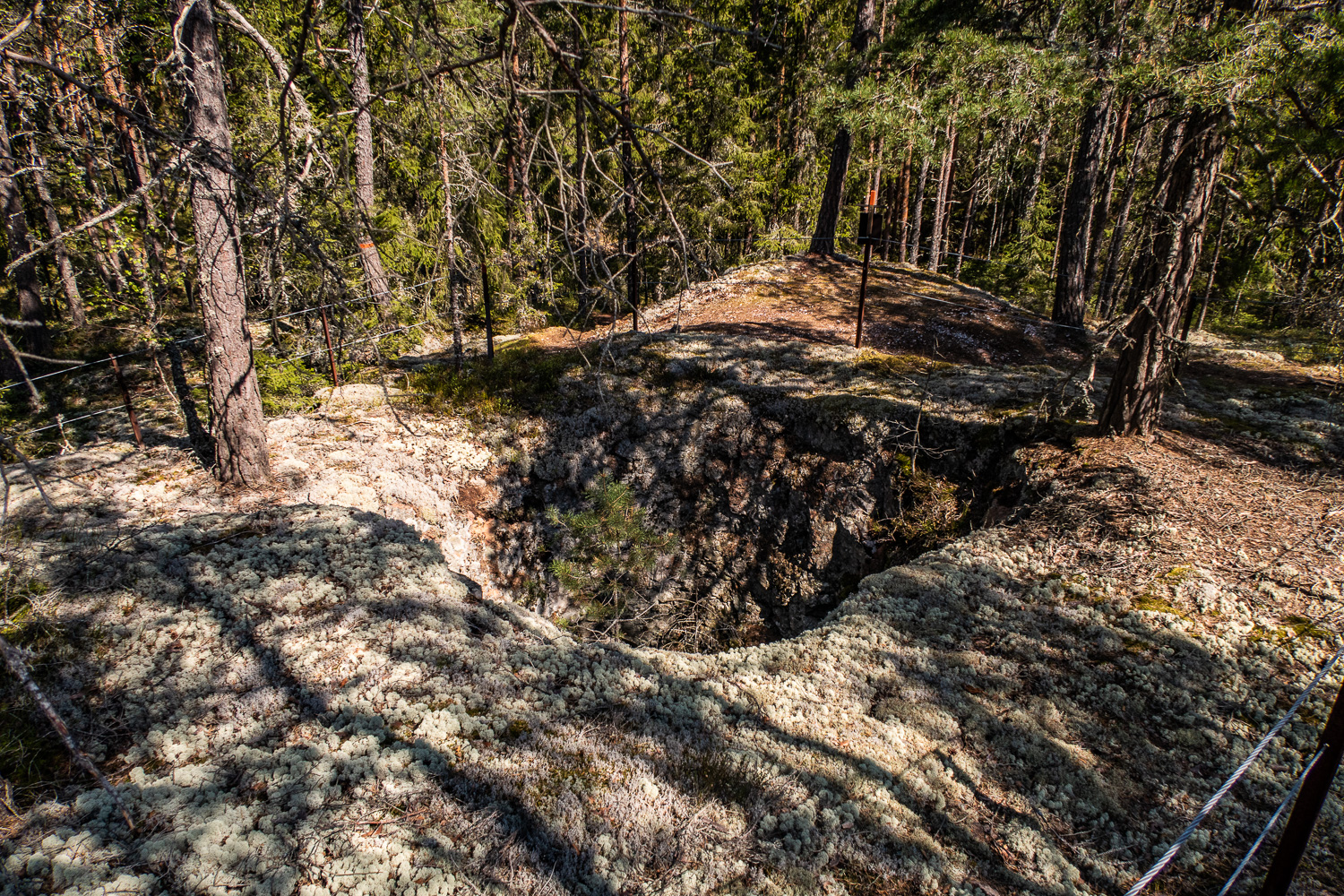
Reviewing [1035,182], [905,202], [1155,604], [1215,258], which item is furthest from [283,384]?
[1035,182]

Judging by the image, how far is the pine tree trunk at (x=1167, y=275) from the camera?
6547 millimetres

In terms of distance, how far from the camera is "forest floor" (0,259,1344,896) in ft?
11.4

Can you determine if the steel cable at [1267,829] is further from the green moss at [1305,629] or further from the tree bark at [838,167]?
the tree bark at [838,167]

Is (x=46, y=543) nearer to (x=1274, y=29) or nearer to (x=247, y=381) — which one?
(x=247, y=381)

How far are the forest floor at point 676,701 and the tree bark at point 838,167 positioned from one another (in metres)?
10.9

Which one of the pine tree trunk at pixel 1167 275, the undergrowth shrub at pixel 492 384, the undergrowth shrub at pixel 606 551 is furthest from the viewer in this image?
the undergrowth shrub at pixel 492 384

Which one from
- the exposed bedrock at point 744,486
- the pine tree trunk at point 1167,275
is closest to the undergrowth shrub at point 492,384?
the exposed bedrock at point 744,486

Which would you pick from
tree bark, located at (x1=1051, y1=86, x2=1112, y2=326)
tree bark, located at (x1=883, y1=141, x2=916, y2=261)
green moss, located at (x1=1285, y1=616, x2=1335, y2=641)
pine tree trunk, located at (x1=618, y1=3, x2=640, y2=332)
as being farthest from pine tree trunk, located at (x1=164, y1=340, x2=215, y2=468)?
tree bark, located at (x1=883, y1=141, x2=916, y2=261)

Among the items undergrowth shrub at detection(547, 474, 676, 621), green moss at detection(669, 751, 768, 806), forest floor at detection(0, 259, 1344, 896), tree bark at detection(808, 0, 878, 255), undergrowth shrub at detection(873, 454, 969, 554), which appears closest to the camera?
forest floor at detection(0, 259, 1344, 896)

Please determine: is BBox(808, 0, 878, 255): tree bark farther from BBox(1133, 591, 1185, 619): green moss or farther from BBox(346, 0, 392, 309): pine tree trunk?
BBox(1133, 591, 1185, 619): green moss

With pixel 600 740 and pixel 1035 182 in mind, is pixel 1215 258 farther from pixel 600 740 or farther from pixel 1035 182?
pixel 600 740

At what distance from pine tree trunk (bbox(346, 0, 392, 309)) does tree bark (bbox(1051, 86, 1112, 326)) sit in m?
12.8

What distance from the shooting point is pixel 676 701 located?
16.0 feet

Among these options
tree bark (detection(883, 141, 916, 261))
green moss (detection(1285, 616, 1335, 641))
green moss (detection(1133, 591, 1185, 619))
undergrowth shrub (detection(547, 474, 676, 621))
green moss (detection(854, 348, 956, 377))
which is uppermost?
tree bark (detection(883, 141, 916, 261))
